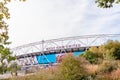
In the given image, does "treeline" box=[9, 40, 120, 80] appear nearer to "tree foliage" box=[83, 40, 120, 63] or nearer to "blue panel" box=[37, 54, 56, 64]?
"tree foliage" box=[83, 40, 120, 63]

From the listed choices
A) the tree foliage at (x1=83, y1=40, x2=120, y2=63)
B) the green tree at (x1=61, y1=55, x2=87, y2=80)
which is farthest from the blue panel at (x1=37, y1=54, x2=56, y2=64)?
the green tree at (x1=61, y1=55, x2=87, y2=80)

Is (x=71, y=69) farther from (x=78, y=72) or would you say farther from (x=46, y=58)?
(x=46, y=58)

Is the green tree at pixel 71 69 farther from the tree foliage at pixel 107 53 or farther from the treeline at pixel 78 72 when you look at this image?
the tree foliage at pixel 107 53

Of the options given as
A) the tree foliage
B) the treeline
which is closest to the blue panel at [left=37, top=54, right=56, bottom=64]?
the tree foliage

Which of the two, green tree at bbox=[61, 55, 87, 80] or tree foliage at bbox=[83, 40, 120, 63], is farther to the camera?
tree foliage at bbox=[83, 40, 120, 63]

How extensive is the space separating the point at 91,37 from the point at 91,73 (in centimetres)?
5921

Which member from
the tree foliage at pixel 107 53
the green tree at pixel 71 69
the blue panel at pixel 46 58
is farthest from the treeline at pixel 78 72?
the blue panel at pixel 46 58

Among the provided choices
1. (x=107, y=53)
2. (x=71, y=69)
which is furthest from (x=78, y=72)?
(x=107, y=53)

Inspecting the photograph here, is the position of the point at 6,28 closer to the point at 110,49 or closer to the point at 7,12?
the point at 7,12

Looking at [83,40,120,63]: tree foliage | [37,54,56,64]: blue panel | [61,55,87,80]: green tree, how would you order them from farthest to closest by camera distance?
[37,54,56,64]: blue panel, [83,40,120,63]: tree foliage, [61,55,87,80]: green tree

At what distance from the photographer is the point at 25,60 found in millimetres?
94062

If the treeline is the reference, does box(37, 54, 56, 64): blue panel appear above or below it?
below

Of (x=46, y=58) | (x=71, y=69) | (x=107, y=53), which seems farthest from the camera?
(x=46, y=58)

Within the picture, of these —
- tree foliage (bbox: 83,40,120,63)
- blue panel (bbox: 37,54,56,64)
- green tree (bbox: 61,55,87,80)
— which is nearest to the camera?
green tree (bbox: 61,55,87,80)
